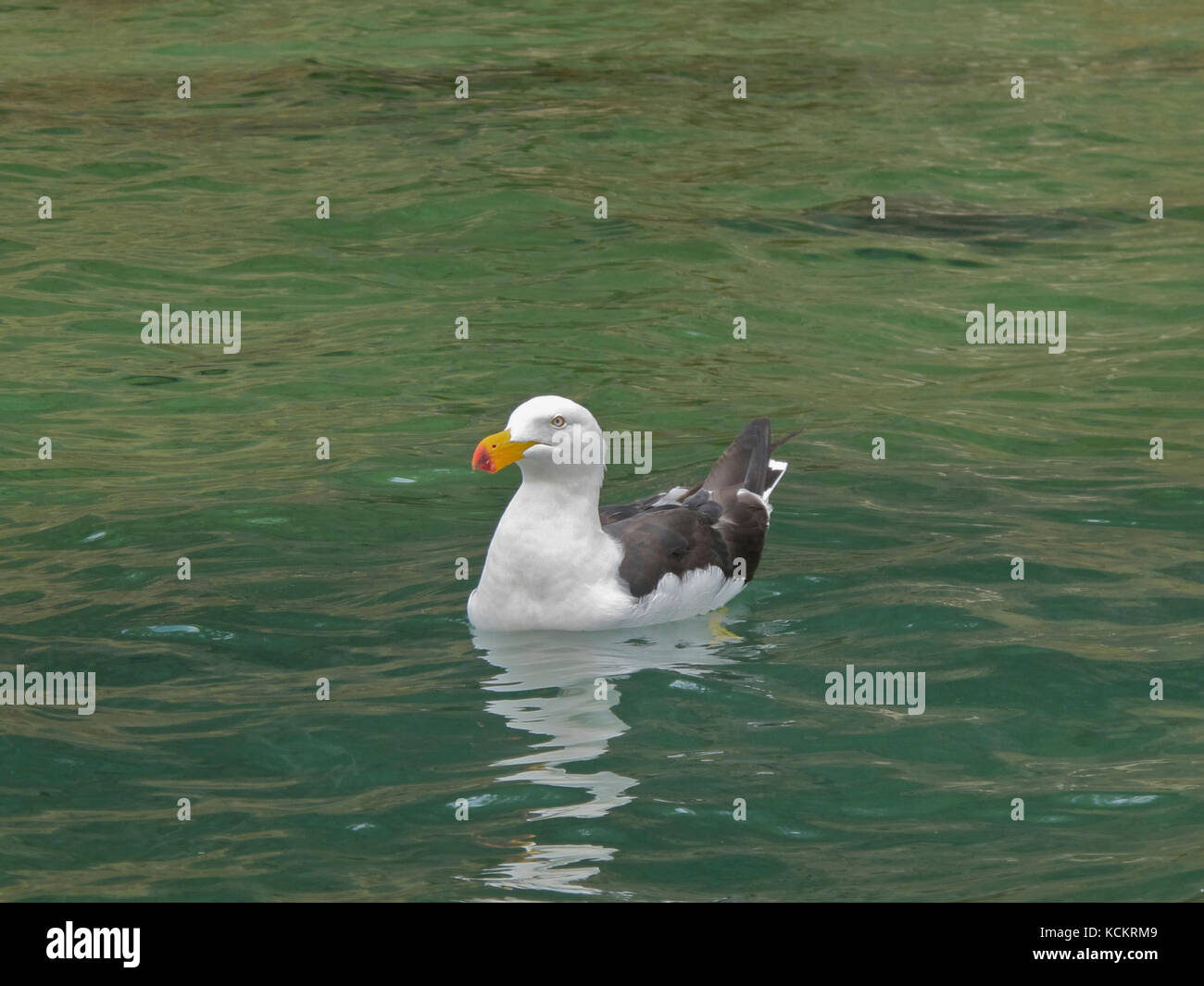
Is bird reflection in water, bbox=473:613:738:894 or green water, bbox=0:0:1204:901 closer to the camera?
bird reflection in water, bbox=473:613:738:894

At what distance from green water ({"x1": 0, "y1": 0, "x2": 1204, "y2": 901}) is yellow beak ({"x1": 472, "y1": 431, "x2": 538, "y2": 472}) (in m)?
0.97

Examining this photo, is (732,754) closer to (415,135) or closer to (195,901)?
(195,901)

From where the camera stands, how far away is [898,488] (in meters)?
11.9

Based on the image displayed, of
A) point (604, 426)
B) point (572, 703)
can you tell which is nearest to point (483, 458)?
point (572, 703)

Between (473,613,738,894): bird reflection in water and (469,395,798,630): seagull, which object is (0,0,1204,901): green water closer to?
(473,613,738,894): bird reflection in water

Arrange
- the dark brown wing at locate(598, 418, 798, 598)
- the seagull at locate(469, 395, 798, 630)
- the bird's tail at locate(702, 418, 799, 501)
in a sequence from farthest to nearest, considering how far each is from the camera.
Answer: the bird's tail at locate(702, 418, 799, 501), the dark brown wing at locate(598, 418, 798, 598), the seagull at locate(469, 395, 798, 630)

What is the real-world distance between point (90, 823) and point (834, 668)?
3.64 metres

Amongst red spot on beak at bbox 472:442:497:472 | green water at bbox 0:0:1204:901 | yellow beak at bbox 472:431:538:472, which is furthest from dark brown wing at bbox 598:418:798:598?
red spot on beak at bbox 472:442:497:472

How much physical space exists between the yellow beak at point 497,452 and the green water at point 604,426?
38.3 inches

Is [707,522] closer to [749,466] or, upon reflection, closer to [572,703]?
[749,466]

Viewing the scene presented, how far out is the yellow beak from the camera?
9047mm

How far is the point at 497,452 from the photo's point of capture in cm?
912

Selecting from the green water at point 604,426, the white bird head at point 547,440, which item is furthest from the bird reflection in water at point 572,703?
the white bird head at point 547,440

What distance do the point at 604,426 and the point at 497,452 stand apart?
443cm
